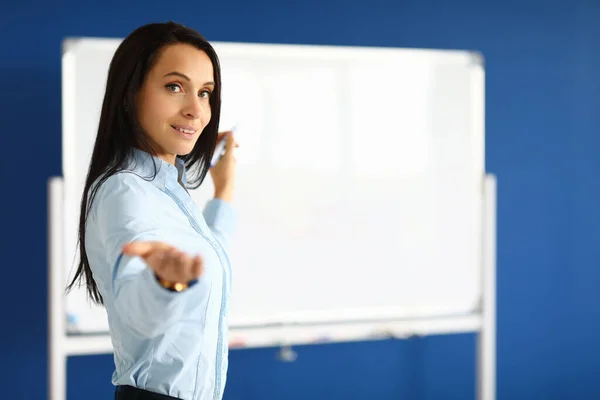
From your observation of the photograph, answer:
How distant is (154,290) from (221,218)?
61cm

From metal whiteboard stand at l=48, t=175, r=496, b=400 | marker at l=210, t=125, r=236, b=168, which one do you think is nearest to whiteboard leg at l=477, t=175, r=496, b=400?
metal whiteboard stand at l=48, t=175, r=496, b=400

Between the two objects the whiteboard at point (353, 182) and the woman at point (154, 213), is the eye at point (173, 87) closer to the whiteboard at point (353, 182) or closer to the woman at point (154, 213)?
the woman at point (154, 213)

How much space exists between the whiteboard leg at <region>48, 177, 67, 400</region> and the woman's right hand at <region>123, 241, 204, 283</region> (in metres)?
1.16

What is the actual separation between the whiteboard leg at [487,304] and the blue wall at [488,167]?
232mm

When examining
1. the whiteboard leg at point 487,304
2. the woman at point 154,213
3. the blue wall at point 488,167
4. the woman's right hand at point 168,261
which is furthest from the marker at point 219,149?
the whiteboard leg at point 487,304

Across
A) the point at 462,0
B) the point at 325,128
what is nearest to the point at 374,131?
the point at 325,128

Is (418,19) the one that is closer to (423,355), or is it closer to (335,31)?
(335,31)

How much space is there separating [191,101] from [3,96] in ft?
3.96

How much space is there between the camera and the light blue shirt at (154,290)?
95 cm

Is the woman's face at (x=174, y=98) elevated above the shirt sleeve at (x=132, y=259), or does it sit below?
above

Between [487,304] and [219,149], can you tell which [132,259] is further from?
[487,304]

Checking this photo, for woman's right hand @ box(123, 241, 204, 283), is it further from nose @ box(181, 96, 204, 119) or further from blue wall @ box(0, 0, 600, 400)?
blue wall @ box(0, 0, 600, 400)

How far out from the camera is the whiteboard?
2.17m

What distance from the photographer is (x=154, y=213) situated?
1023 millimetres
